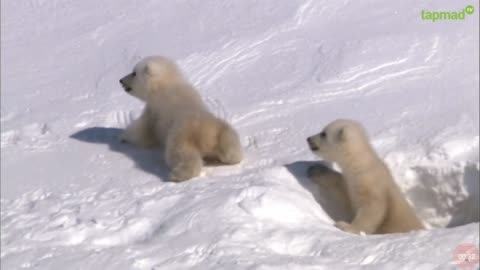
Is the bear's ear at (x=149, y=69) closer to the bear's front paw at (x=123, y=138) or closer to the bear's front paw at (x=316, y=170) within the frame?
the bear's front paw at (x=123, y=138)

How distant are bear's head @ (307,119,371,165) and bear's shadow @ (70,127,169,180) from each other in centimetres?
101

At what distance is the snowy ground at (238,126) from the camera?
4.67 m

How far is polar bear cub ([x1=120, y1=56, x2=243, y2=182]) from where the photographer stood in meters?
5.67

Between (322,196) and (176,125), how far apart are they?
106cm

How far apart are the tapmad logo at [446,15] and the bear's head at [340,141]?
192 centimetres

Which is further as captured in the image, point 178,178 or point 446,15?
point 446,15

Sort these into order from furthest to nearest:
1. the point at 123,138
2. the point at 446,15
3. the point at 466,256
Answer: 1. the point at 446,15
2. the point at 123,138
3. the point at 466,256

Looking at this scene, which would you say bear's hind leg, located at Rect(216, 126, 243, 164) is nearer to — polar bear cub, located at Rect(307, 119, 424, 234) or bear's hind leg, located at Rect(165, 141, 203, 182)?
bear's hind leg, located at Rect(165, 141, 203, 182)

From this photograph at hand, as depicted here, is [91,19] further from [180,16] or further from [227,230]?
[227,230]

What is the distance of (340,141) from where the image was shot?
18.4 feet

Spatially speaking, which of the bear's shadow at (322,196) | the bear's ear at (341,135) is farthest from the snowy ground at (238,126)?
the bear's ear at (341,135)

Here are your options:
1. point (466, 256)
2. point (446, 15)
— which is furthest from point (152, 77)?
point (466, 256)

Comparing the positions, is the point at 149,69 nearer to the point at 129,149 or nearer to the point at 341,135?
the point at 129,149

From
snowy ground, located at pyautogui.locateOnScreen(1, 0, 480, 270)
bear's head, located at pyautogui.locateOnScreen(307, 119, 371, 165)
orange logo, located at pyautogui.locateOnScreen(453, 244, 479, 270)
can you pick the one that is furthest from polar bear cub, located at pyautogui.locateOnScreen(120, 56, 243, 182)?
orange logo, located at pyautogui.locateOnScreen(453, 244, 479, 270)
